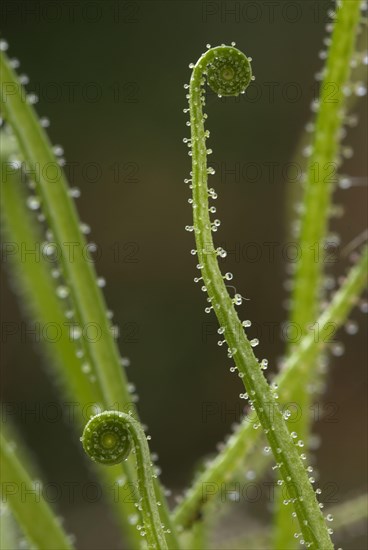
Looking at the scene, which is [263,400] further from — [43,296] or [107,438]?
[43,296]

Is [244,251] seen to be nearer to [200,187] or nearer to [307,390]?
[307,390]

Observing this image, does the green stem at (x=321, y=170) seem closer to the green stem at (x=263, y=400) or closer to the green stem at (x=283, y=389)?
the green stem at (x=283, y=389)

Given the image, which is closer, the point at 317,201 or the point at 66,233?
the point at 66,233

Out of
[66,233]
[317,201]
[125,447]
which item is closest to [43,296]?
[66,233]

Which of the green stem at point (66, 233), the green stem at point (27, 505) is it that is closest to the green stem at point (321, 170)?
the green stem at point (66, 233)

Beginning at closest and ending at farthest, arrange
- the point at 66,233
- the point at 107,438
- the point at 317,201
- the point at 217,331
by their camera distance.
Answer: the point at 107,438
the point at 217,331
the point at 66,233
the point at 317,201

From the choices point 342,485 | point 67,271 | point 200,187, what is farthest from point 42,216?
point 342,485

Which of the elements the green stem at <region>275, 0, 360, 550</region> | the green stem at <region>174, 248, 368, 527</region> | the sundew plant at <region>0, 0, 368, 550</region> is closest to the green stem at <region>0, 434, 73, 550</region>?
the sundew plant at <region>0, 0, 368, 550</region>
